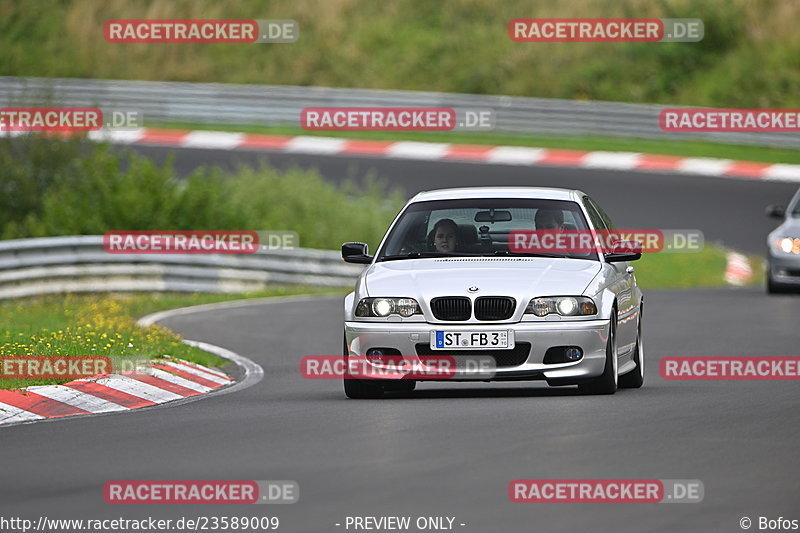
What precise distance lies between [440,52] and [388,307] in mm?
35233

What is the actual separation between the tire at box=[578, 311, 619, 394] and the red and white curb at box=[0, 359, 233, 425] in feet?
10.4

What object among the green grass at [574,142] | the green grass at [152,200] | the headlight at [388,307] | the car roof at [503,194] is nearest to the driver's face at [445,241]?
the car roof at [503,194]

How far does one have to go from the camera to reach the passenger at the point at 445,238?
13.2 m

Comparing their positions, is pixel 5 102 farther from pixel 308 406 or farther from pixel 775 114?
pixel 308 406

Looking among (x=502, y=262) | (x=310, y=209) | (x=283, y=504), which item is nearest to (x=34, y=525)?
(x=283, y=504)

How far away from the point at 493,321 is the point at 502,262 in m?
0.70

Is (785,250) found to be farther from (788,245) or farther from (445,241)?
(445,241)

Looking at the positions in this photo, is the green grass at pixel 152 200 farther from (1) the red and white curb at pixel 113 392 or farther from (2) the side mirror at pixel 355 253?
(2) the side mirror at pixel 355 253

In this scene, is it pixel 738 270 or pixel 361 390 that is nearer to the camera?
pixel 361 390

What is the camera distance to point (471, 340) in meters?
12.2

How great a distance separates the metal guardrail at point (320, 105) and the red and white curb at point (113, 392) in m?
26.0

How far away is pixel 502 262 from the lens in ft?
42.0

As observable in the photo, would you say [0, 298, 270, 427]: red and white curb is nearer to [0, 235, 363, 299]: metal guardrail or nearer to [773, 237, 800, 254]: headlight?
[0, 235, 363, 299]: metal guardrail

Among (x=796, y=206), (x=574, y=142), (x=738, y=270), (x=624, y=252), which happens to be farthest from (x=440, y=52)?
(x=624, y=252)
